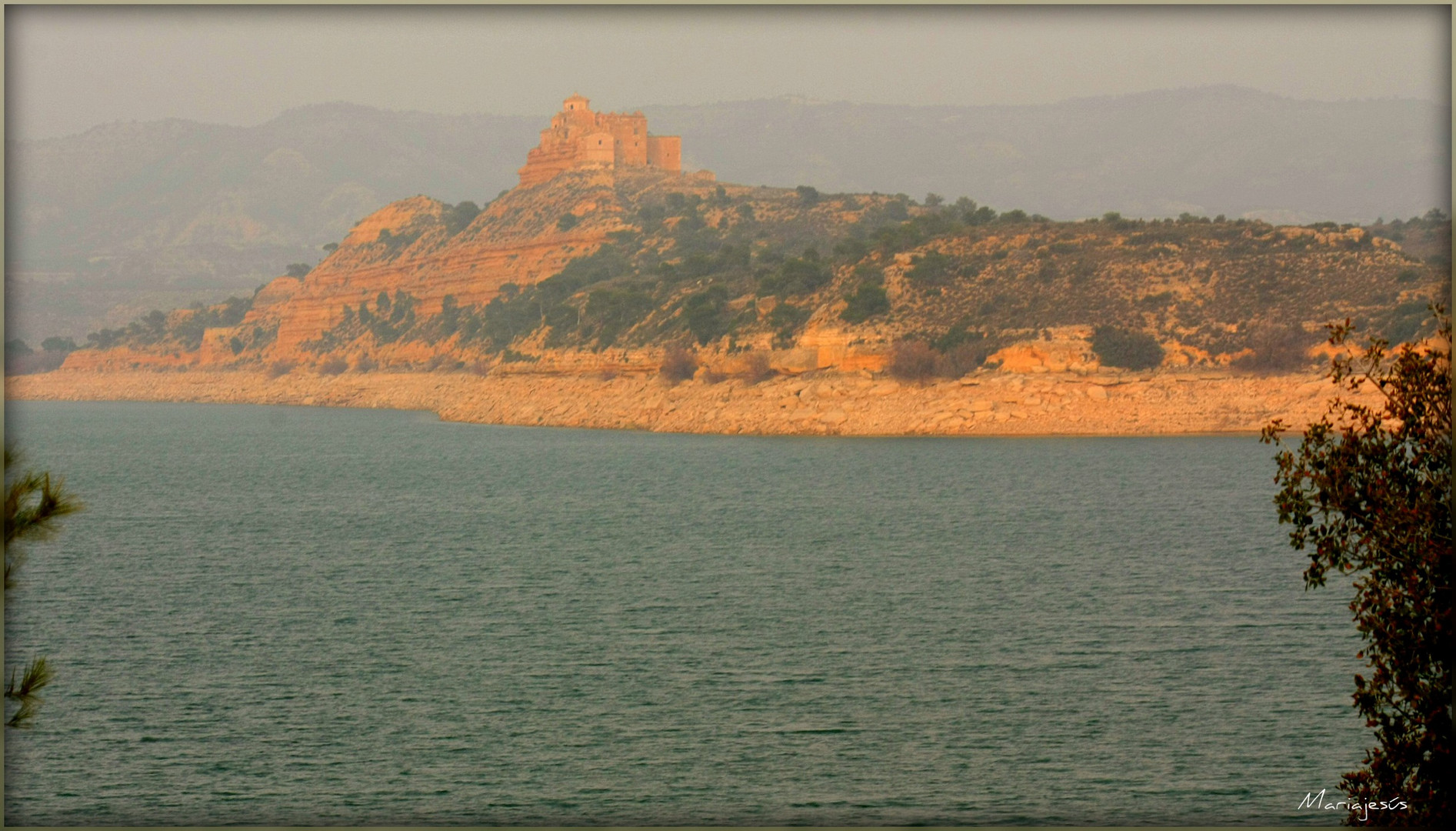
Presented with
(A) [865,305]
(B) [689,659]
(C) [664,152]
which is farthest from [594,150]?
(B) [689,659]

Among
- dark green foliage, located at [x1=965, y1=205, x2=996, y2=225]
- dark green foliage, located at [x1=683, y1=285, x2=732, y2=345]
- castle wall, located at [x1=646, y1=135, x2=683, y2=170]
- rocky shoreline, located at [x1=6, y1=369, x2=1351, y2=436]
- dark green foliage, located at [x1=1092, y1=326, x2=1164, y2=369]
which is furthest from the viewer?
castle wall, located at [x1=646, y1=135, x2=683, y2=170]

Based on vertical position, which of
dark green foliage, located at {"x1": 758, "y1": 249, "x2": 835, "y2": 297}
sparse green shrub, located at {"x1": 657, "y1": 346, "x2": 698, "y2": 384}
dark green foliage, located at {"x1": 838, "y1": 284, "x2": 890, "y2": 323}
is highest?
dark green foliage, located at {"x1": 758, "y1": 249, "x2": 835, "y2": 297}

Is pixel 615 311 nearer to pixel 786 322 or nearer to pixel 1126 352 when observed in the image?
pixel 786 322

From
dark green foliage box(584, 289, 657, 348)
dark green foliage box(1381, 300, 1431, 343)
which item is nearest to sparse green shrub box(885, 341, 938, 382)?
dark green foliage box(1381, 300, 1431, 343)

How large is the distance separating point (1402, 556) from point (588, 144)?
122 meters

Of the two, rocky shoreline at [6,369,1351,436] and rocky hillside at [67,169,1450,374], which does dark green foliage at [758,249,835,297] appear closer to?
rocky hillside at [67,169,1450,374]

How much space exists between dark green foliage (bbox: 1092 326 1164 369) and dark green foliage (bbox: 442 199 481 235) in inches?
3275

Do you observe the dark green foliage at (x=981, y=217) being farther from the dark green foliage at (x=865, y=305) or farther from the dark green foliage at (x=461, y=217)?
the dark green foliage at (x=461, y=217)

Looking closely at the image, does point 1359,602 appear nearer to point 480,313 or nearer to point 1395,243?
point 1395,243

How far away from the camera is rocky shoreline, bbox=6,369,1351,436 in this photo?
188 feet

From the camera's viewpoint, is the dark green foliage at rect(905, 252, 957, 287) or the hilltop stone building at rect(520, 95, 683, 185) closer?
the dark green foliage at rect(905, 252, 957, 287)

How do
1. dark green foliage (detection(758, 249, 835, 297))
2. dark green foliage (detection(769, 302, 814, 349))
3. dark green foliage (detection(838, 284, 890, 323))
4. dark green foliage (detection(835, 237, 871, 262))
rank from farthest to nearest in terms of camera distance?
dark green foliage (detection(835, 237, 871, 262)), dark green foliage (detection(758, 249, 835, 297)), dark green foliage (detection(769, 302, 814, 349)), dark green foliage (detection(838, 284, 890, 323))

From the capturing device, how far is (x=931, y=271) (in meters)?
70.9

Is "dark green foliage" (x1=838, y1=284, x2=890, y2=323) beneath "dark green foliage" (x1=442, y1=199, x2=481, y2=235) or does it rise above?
beneath
